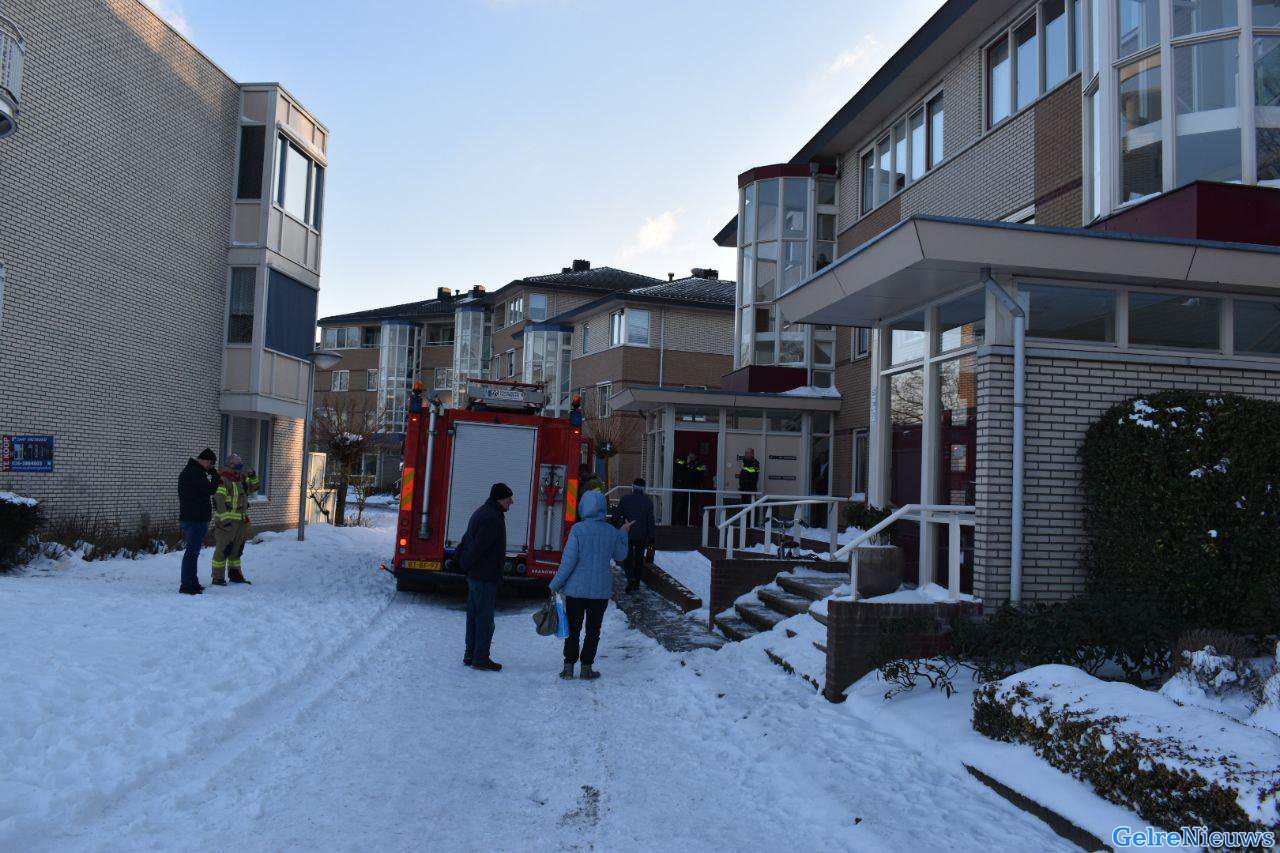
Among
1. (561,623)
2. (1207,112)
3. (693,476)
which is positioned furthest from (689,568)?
(1207,112)

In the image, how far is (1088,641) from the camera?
639cm

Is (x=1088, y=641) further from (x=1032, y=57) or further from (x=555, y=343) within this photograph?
(x=555, y=343)

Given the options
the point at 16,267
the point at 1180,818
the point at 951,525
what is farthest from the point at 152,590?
the point at 1180,818

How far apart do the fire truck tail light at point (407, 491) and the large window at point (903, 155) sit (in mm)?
12046

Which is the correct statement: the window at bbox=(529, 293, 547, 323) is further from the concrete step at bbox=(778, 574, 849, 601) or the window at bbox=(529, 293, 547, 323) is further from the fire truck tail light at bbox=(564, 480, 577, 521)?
the concrete step at bbox=(778, 574, 849, 601)

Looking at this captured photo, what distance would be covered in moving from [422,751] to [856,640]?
3.42m

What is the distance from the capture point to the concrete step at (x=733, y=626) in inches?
389

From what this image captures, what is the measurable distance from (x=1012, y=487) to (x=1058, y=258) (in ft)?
6.63

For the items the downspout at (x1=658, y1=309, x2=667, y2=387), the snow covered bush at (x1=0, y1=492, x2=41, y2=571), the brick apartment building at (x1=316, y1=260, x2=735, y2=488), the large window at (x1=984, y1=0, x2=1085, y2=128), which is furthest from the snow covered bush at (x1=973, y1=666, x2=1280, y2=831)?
the downspout at (x1=658, y1=309, x2=667, y2=387)

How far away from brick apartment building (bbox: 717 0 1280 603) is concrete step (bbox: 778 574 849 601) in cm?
95

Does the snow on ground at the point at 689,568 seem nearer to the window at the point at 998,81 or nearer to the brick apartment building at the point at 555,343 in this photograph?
the brick apartment building at the point at 555,343

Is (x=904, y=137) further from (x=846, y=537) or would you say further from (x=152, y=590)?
(x=152, y=590)

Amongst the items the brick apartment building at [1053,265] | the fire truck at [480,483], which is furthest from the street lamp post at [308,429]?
the brick apartment building at [1053,265]

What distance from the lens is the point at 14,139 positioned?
1338cm
